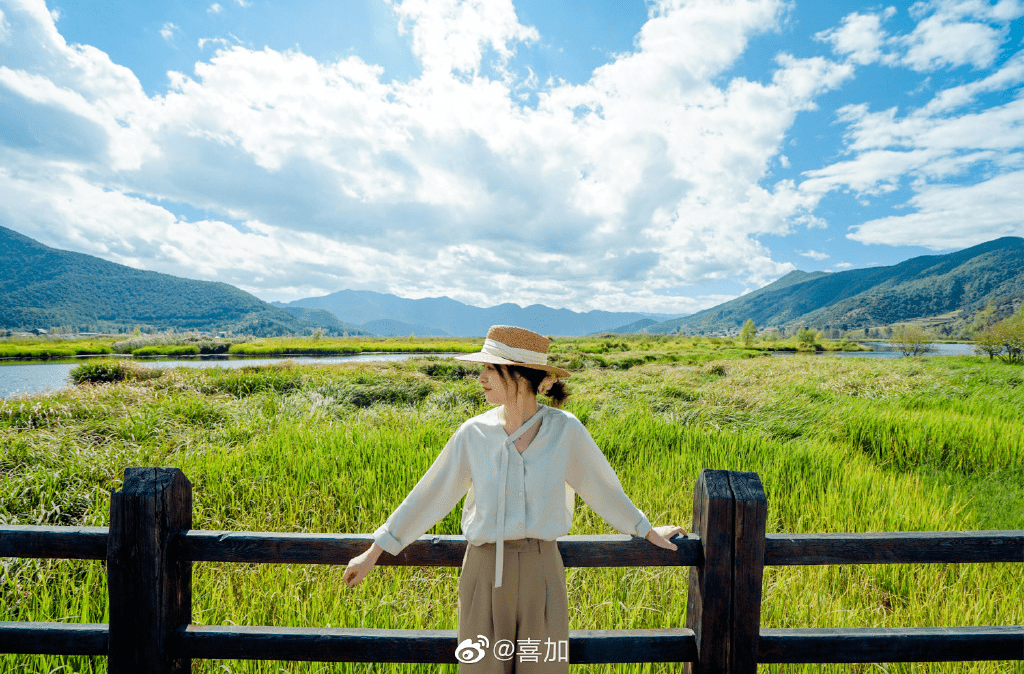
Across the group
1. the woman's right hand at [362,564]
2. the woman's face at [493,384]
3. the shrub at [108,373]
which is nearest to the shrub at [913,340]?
the woman's face at [493,384]

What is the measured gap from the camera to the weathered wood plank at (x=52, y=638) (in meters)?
1.75

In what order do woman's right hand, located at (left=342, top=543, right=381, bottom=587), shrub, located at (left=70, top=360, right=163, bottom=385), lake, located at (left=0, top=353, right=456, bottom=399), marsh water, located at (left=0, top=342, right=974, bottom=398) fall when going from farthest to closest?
shrub, located at (left=70, top=360, right=163, bottom=385)
marsh water, located at (left=0, top=342, right=974, bottom=398)
lake, located at (left=0, top=353, right=456, bottom=399)
woman's right hand, located at (left=342, top=543, right=381, bottom=587)

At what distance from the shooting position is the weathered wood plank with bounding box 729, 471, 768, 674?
1638 millimetres

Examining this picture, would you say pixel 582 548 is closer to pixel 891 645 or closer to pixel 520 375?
pixel 520 375

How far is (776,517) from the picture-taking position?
4656 mm

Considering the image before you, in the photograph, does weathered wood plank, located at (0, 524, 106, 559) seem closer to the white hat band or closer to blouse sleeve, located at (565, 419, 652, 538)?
the white hat band

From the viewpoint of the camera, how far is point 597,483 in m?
1.79

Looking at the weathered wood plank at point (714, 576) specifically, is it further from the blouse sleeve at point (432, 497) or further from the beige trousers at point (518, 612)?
the blouse sleeve at point (432, 497)

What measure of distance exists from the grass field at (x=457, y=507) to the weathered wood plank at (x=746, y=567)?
0.97 metres

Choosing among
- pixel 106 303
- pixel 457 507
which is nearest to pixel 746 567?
pixel 457 507

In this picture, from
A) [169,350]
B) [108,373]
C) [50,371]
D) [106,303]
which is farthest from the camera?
[106,303]

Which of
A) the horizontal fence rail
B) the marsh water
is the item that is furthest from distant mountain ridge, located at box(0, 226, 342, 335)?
the horizontal fence rail

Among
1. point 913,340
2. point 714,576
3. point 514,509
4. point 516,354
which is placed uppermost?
point 516,354

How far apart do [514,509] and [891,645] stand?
1687 millimetres
